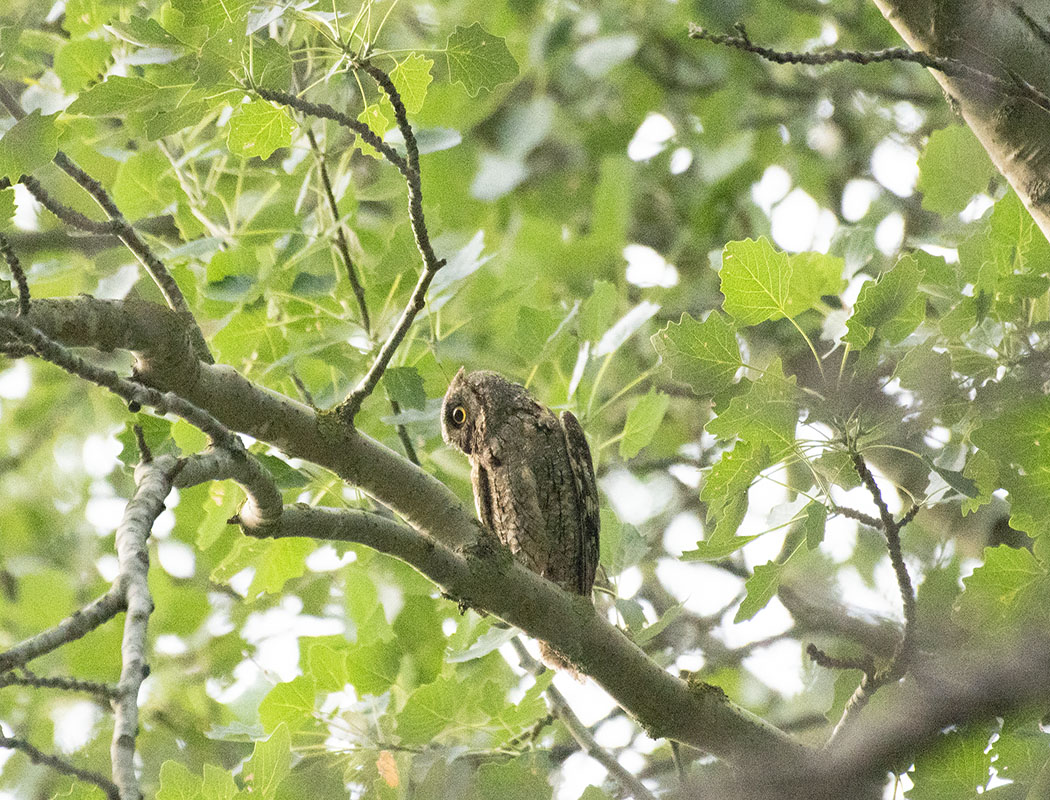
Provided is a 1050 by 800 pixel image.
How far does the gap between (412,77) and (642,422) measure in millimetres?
1114

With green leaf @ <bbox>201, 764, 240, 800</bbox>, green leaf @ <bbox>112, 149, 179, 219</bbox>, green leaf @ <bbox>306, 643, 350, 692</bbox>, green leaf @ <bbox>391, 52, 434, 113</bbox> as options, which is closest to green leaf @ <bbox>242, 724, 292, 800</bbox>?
green leaf @ <bbox>201, 764, 240, 800</bbox>

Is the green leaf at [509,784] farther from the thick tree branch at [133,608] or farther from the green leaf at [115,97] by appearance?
the green leaf at [115,97]

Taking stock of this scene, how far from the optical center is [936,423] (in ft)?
6.67

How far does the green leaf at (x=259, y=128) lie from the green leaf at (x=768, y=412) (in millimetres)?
946

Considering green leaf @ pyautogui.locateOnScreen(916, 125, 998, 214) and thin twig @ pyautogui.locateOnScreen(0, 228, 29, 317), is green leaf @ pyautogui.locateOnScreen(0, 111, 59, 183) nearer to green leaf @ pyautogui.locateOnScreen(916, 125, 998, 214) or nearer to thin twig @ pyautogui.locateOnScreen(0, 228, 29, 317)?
thin twig @ pyautogui.locateOnScreen(0, 228, 29, 317)

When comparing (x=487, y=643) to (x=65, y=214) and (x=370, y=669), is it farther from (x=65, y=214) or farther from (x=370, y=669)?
(x=65, y=214)

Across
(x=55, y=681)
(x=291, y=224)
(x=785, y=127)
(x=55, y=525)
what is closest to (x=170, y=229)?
(x=291, y=224)

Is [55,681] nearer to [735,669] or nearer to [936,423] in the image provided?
[936,423]

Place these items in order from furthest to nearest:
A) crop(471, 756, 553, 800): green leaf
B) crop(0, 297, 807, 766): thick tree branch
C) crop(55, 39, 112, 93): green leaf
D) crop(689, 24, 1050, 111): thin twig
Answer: crop(55, 39, 112, 93): green leaf < crop(471, 756, 553, 800): green leaf < crop(689, 24, 1050, 111): thin twig < crop(0, 297, 807, 766): thick tree branch

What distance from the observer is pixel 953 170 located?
92.4 inches

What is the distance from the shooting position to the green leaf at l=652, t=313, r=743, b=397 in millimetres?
1944

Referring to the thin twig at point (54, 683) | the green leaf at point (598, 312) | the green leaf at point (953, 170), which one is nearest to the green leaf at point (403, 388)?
the green leaf at point (598, 312)

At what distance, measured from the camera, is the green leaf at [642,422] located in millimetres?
2600

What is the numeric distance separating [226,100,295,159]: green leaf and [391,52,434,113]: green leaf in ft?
0.69
